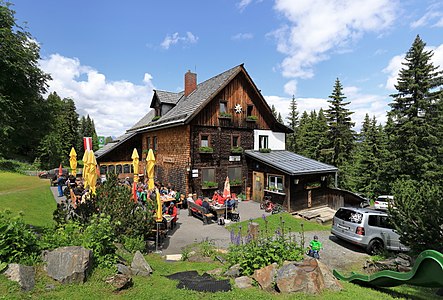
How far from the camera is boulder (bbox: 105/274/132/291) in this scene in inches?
205

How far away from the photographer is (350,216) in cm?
1110

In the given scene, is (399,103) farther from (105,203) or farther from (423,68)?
(105,203)

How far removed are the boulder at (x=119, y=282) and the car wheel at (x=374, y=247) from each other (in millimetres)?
9989

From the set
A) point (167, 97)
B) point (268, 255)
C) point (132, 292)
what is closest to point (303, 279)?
point (268, 255)

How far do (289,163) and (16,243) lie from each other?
55.9ft

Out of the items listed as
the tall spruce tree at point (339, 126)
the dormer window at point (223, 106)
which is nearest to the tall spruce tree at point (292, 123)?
the tall spruce tree at point (339, 126)

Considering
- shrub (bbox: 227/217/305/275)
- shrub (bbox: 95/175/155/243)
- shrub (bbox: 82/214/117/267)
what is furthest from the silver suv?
→ shrub (bbox: 82/214/117/267)

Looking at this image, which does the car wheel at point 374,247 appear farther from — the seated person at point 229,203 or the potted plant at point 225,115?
the potted plant at point 225,115

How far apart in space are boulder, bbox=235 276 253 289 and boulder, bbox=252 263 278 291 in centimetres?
18

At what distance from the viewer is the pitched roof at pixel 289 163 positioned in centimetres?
1770

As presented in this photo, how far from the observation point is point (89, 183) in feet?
34.5

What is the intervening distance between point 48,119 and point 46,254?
472cm

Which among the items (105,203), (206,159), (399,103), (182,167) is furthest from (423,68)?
(105,203)

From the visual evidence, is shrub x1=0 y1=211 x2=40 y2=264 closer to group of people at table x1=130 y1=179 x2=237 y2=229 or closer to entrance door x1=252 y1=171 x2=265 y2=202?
group of people at table x1=130 y1=179 x2=237 y2=229
